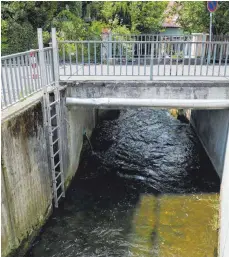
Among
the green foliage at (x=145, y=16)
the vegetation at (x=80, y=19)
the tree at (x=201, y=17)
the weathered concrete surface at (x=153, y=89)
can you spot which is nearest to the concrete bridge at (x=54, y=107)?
the weathered concrete surface at (x=153, y=89)

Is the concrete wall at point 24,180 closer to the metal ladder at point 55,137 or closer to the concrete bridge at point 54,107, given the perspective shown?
the concrete bridge at point 54,107

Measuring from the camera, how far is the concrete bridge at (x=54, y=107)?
6047 millimetres

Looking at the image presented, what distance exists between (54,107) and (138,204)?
3.95m

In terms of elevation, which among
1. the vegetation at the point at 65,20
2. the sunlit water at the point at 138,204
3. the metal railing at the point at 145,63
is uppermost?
the vegetation at the point at 65,20

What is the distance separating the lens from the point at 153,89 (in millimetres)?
8414

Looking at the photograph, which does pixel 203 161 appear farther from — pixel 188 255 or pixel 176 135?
pixel 188 255

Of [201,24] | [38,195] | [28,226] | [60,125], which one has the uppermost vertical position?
[201,24]

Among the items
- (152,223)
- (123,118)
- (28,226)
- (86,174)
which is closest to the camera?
(28,226)

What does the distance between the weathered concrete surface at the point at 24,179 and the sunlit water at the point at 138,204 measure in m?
0.77

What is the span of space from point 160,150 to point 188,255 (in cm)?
623

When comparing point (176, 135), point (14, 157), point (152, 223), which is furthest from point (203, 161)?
point (14, 157)

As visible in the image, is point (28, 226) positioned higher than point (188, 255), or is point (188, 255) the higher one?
point (28, 226)

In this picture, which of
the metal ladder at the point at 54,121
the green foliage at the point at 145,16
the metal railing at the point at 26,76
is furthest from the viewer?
the green foliage at the point at 145,16

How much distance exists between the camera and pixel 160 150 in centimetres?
1273
